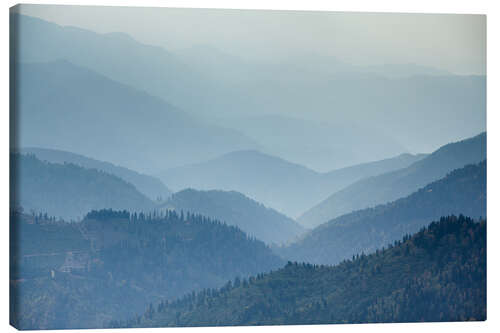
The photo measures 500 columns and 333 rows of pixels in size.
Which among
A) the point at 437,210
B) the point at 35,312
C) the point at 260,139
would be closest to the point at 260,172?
the point at 260,139

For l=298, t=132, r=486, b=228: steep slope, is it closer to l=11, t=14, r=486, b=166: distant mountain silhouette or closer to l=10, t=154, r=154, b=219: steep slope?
l=11, t=14, r=486, b=166: distant mountain silhouette

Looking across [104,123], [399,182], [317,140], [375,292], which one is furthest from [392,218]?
[104,123]

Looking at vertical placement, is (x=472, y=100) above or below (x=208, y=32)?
below

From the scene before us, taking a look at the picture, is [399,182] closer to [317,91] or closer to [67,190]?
[317,91]

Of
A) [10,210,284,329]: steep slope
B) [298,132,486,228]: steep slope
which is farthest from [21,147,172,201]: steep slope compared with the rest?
[298,132,486,228]: steep slope

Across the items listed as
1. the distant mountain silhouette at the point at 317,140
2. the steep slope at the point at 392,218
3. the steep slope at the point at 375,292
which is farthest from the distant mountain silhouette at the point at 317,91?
the steep slope at the point at 375,292

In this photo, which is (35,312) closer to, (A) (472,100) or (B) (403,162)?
(B) (403,162)
